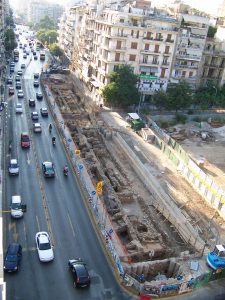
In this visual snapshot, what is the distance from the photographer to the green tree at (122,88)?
8625cm

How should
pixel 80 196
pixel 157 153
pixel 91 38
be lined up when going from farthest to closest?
pixel 91 38 < pixel 157 153 < pixel 80 196

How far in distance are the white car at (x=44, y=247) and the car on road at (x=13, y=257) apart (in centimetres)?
227

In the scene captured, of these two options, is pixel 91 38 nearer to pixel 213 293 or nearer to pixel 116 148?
pixel 116 148

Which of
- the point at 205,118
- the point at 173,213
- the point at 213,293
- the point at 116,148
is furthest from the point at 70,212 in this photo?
the point at 205,118

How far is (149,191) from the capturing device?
58781 millimetres

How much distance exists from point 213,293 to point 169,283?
5.43m

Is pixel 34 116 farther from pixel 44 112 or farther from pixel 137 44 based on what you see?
pixel 137 44

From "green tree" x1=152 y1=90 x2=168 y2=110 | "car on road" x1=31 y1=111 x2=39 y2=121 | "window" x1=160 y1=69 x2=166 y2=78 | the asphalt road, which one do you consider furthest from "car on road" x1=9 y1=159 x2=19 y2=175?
"window" x1=160 y1=69 x2=166 y2=78

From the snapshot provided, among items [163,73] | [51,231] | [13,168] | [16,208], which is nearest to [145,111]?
[163,73]

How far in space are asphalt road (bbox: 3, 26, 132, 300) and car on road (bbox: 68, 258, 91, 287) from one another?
77cm

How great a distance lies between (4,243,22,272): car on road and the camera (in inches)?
1442

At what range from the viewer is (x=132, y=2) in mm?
100000

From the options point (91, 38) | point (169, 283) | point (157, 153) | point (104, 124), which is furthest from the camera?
point (91, 38)

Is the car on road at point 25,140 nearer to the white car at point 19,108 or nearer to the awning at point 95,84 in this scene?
the white car at point 19,108
